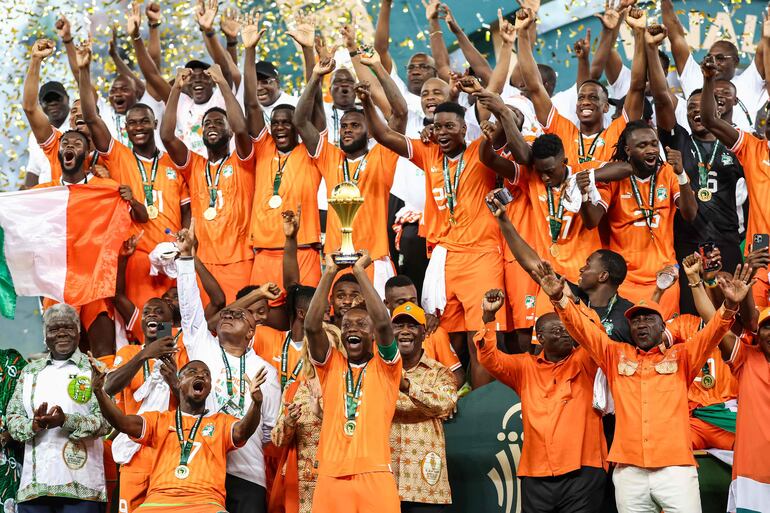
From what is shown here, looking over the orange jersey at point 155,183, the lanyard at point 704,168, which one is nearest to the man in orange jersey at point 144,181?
the orange jersey at point 155,183

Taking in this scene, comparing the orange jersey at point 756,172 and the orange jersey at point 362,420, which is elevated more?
the orange jersey at point 756,172

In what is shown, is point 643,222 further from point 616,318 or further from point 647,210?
point 616,318

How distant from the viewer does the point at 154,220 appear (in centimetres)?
1080

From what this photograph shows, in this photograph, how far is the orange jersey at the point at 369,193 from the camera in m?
10.1

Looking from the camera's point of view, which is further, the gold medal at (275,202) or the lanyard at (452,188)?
the gold medal at (275,202)

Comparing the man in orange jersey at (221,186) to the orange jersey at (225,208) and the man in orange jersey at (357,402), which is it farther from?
the man in orange jersey at (357,402)

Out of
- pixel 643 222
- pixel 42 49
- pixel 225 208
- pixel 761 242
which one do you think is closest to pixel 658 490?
pixel 761 242

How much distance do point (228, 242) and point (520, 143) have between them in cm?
270

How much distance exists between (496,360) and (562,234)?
1.51m

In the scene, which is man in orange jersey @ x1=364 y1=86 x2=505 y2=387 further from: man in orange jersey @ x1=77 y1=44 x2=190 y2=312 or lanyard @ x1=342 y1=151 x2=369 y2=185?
man in orange jersey @ x1=77 y1=44 x2=190 y2=312

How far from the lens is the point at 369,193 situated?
1022cm

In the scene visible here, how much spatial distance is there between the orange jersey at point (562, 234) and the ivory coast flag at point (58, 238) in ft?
11.3

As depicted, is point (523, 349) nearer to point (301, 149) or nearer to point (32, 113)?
point (301, 149)

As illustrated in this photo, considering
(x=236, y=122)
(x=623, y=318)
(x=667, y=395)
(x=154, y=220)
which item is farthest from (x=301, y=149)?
(x=667, y=395)
